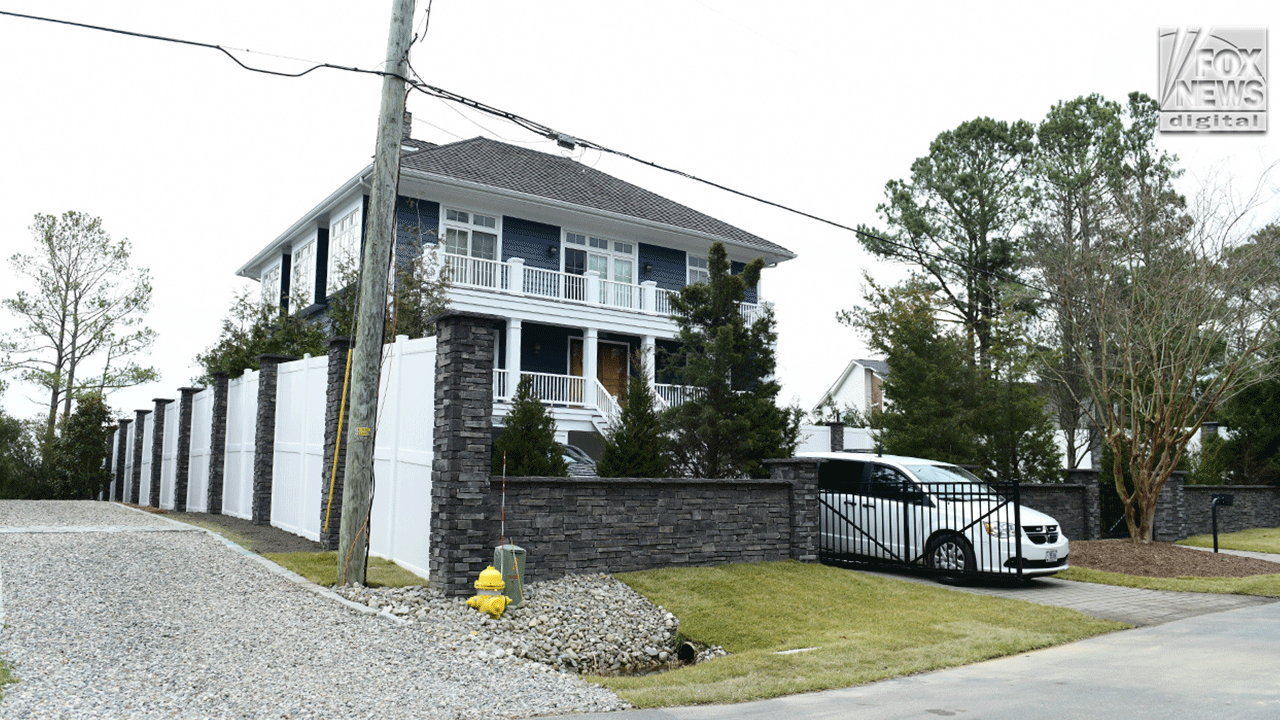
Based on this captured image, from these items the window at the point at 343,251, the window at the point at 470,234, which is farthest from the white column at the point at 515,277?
the window at the point at 343,251

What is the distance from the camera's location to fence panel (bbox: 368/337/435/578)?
968 cm

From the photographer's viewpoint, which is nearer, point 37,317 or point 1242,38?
point 1242,38

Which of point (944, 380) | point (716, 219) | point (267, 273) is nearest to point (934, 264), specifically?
point (716, 219)

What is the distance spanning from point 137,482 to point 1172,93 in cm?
2672

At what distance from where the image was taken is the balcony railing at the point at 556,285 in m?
21.5

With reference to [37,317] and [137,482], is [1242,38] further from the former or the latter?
[37,317]

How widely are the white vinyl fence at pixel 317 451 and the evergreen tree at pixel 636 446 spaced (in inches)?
131

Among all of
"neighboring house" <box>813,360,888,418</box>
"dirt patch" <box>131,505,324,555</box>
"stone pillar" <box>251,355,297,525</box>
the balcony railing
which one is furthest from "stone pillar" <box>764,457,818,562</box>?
"neighboring house" <box>813,360,888,418</box>

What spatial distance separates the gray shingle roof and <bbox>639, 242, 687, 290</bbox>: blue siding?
1.02 m

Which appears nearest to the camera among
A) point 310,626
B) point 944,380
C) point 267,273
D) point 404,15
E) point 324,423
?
point 310,626

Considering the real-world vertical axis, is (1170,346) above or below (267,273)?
below

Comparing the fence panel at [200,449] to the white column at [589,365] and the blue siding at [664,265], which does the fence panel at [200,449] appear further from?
the blue siding at [664,265]

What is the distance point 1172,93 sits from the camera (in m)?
15.6

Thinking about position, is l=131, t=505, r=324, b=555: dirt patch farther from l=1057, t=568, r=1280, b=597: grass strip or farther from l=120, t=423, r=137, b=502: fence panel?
l=120, t=423, r=137, b=502: fence panel
